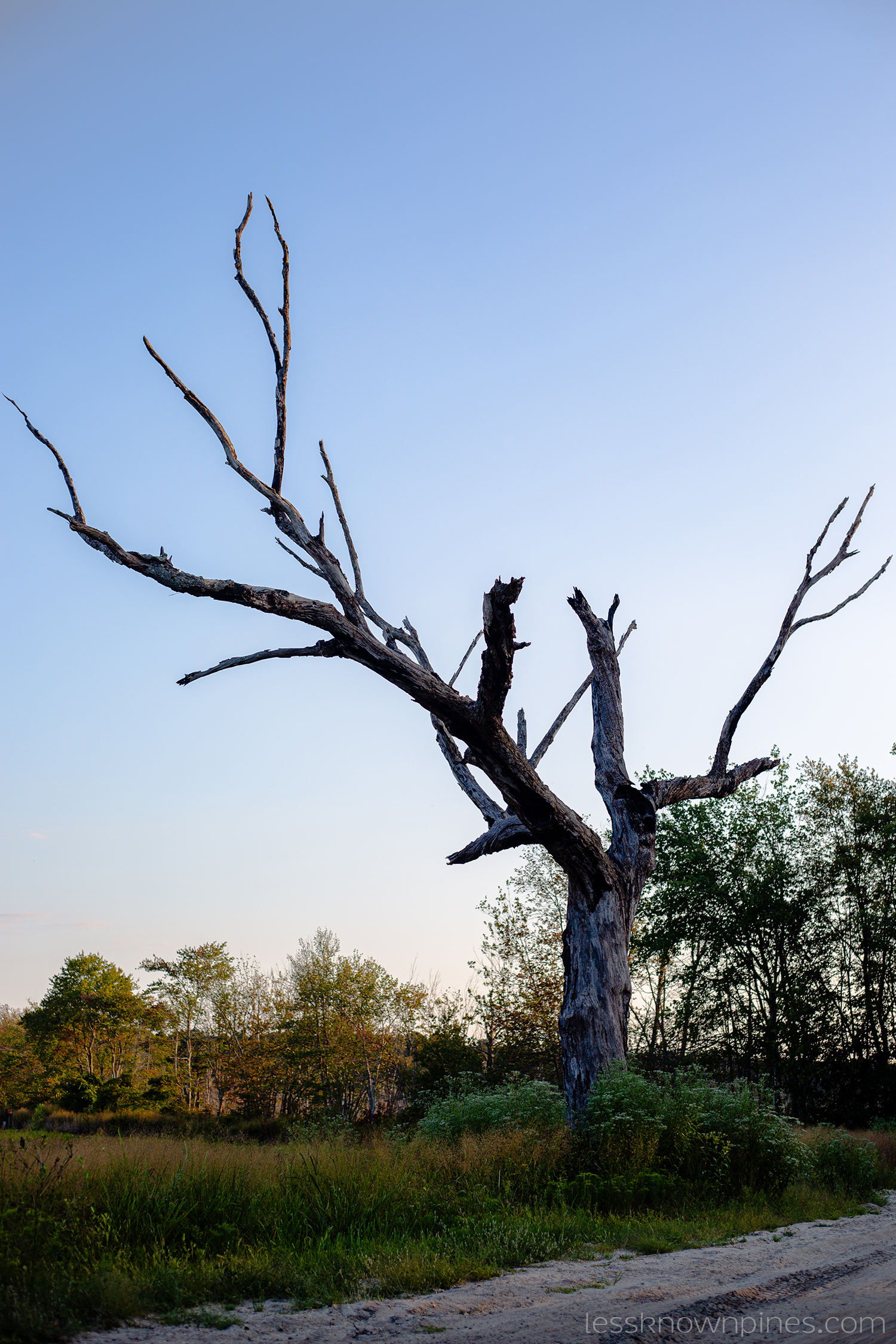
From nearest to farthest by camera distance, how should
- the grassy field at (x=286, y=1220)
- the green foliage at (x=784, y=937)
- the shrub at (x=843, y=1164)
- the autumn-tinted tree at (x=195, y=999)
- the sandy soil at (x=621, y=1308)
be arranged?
the sandy soil at (x=621, y=1308) < the grassy field at (x=286, y=1220) < the shrub at (x=843, y=1164) < the green foliage at (x=784, y=937) < the autumn-tinted tree at (x=195, y=999)

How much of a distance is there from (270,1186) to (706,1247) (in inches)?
135

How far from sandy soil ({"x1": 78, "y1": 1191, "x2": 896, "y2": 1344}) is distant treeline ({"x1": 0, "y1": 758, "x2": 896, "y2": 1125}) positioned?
22.1 meters

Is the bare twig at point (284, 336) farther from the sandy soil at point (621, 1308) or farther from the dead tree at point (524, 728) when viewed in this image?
the sandy soil at point (621, 1308)

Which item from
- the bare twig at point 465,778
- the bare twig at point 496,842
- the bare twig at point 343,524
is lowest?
the bare twig at point 496,842

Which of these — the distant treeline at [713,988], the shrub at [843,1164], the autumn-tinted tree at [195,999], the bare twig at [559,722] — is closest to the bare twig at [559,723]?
the bare twig at [559,722]

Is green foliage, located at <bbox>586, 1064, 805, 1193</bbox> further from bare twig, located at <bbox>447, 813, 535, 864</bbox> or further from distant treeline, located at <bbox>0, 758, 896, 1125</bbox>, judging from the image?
distant treeline, located at <bbox>0, 758, 896, 1125</bbox>

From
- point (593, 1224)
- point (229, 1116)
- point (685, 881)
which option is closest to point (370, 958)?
point (229, 1116)

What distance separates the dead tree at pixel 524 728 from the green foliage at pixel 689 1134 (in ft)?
3.08

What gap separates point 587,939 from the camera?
10.6 m

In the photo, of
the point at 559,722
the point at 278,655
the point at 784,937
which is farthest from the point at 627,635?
the point at 784,937

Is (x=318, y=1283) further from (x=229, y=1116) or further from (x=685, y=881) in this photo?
(x=229, y=1116)

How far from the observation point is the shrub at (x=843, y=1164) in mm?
10844

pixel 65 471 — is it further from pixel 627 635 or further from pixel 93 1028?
pixel 93 1028

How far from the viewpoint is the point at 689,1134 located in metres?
8.80
